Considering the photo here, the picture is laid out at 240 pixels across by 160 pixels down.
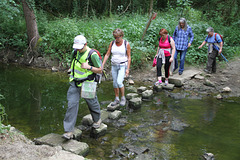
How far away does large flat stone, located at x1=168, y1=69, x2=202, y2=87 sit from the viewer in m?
8.77

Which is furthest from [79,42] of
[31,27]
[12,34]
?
[12,34]

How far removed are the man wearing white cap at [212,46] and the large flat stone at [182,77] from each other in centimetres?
59

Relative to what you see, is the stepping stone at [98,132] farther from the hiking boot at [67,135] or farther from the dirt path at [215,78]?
the dirt path at [215,78]

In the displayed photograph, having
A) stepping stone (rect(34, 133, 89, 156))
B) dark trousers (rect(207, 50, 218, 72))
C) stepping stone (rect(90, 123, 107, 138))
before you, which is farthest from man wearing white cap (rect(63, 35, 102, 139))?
dark trousers (rect(207, 50, 218, 72))

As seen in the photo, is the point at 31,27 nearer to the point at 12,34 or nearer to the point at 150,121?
the point at 12,34

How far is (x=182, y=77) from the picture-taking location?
9203mm

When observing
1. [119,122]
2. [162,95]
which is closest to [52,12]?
[162,95]

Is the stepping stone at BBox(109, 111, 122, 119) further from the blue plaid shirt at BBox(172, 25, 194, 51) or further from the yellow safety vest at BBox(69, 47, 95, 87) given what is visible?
the blue plaid shirt at BBox(172, 25, 194, 51)

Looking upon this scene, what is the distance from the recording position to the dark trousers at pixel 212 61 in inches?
370

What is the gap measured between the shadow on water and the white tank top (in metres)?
1.49

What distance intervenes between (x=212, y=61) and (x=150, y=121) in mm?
5327

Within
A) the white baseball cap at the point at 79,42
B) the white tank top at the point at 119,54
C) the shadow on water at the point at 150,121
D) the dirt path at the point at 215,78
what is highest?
the white baseball cap at the point at 79,42

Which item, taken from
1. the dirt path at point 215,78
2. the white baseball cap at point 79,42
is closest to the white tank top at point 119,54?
the white baseball cap at point 79,42

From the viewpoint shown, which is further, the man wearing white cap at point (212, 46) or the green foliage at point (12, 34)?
the green foliage at point (12, 34)
